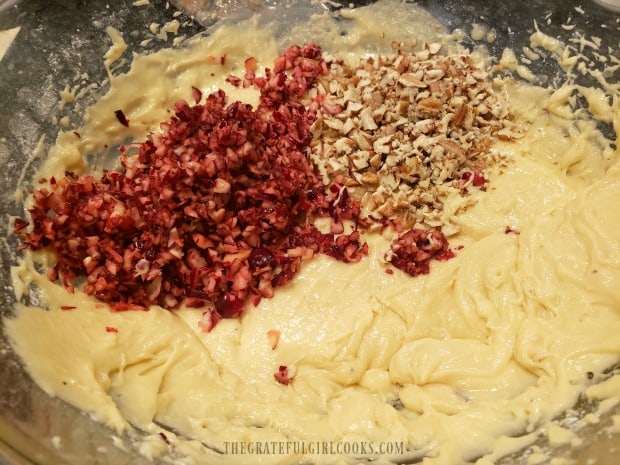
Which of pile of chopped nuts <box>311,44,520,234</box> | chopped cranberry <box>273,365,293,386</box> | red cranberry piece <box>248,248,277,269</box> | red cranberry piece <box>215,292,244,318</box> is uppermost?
pile of chopped nuts <box>311,44,520,234</box>

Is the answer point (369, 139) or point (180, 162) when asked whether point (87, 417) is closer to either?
point (180, 162)

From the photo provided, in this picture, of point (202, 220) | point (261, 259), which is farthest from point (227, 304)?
point (202, 220)

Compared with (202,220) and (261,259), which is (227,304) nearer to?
(261,259)

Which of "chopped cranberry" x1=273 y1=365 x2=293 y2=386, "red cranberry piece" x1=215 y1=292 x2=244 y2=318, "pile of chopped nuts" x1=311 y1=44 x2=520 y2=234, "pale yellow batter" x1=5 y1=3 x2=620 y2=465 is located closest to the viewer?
"pale yellow batter" x1=5 y1=3 x2=620 y2=465

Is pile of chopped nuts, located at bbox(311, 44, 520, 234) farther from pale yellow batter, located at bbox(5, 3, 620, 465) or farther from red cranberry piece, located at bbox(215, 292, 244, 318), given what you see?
red cranberry piece, located at bbox(215, 292, 244, 318)

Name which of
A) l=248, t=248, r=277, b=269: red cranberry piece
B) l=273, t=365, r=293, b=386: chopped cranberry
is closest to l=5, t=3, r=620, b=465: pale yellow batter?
l=273, t=365, r=293, b=386: chopped cranberry

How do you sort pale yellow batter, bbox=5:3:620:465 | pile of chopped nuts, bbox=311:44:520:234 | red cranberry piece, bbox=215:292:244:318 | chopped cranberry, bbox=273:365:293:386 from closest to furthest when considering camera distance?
pale yellow batter, bbox=5:3:620:465
chopped cranberry, bbox=273:365:293:386
red cranberry piece, bbox=215:292:244:318
pile of chopped nuts, bbox=311:44:520:234
